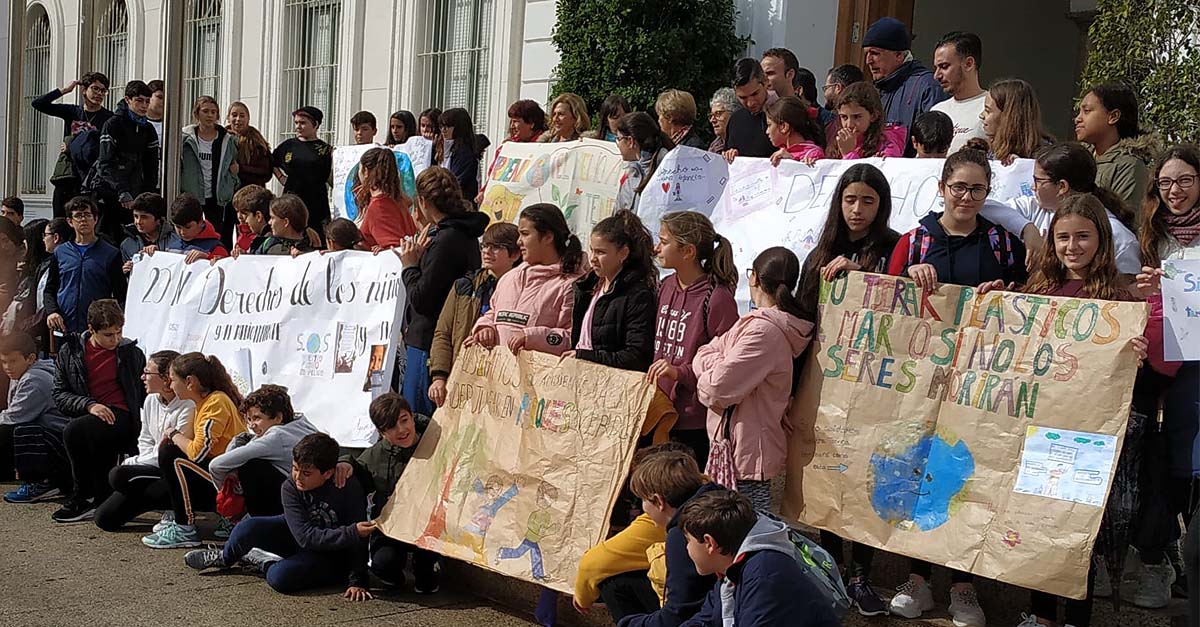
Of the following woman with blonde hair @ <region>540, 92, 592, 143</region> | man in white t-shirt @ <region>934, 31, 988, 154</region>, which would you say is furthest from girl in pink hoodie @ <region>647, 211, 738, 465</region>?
woman with blonde hair @ <region>540, 92, 592, 143</region>

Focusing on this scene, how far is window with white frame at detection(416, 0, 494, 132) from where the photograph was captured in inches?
581

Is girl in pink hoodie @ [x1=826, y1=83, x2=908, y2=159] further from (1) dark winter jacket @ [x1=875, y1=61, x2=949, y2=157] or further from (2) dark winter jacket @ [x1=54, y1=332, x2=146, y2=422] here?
(2) dark winter jacket @ [x1=54, y1=332, x2=146, y2=422]

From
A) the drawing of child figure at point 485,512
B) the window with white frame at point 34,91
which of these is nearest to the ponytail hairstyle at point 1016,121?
the drawing of child figure at point 485,512

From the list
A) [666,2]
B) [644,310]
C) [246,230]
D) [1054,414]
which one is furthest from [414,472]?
[666,2]

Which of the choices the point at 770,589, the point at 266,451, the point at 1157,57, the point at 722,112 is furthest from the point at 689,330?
the point at 1157,57

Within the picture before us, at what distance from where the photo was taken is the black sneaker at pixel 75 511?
26.1 feet

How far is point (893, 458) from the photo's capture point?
17.5 feet

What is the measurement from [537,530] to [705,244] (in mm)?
1465

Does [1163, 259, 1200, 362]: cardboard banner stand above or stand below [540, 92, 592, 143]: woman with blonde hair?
below

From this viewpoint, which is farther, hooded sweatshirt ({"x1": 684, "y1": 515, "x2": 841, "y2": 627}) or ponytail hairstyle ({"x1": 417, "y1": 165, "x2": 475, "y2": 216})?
ponytail hairstyle ({"x1": 417, "y1": 165, "x2": 475, "y2": 216})

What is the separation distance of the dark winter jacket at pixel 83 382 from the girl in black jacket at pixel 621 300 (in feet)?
11.9

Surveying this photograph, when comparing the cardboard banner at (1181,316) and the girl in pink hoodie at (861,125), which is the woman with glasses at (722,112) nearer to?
the girl in pink hoodie at (861,125)

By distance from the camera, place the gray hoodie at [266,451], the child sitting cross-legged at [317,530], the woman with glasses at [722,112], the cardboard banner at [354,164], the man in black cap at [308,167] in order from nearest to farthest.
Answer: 1. the child sitting cross-legged at [317,530]
2. the gray hoodie at [266,451]
3. the woman with glasses at [722,112]
4. the cardboard banner at [354,164]
5. the man in black cap at [308,167]

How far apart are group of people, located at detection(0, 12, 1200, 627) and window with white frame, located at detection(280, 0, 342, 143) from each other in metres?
7.49
